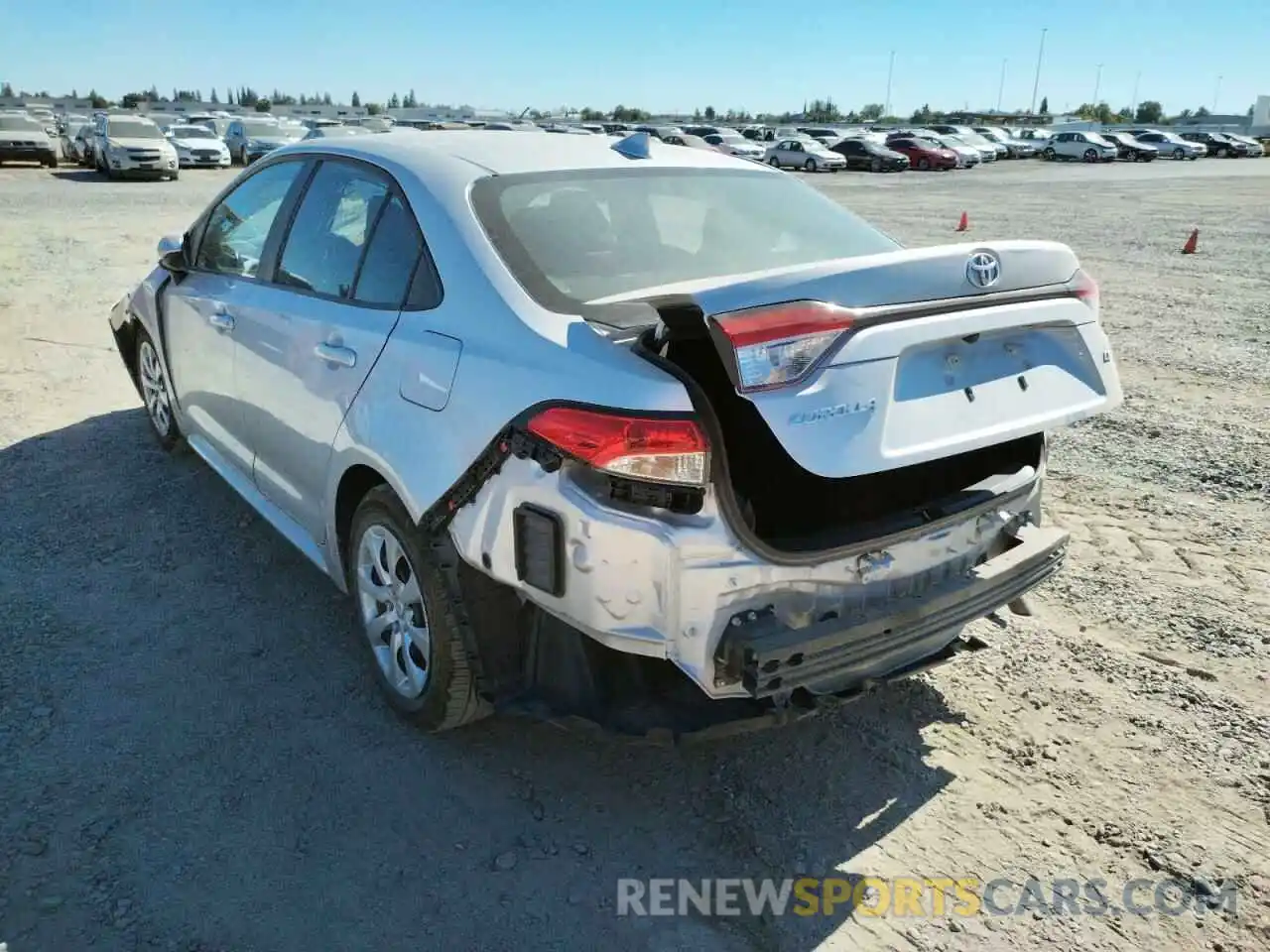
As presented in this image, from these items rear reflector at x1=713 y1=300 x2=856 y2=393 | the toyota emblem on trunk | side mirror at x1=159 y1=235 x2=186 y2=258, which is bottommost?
side mirror at x1=159 y1=235 x2=186 y2=258

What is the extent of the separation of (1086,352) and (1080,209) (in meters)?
21.3

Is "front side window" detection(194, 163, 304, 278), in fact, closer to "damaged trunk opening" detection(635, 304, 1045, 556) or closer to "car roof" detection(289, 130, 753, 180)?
"car roof" detection(289, 130, 753, 180)

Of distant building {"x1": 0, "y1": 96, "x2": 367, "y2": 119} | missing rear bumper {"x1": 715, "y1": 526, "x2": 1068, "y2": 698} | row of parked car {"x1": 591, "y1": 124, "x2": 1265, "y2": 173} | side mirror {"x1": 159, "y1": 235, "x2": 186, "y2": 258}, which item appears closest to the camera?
missing rear bumper {"x1": 715, "y1": 526, "x2": 1068, "y2": 698}

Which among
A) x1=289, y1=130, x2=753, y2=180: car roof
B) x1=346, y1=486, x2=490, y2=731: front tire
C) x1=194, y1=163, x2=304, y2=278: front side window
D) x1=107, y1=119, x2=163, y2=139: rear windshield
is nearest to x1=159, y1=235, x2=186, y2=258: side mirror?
x1=194, y1=163, x2=304, y2=278: front side window

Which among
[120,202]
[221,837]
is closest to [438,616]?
[221,837]

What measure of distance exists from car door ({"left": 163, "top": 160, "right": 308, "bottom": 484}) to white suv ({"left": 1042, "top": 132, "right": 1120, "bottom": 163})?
5109 cm

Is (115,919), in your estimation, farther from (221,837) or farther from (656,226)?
(656,226)

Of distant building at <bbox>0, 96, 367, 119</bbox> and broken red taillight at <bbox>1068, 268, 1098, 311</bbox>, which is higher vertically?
distant building at <bbox>0, 96, 367, 119</bbox>

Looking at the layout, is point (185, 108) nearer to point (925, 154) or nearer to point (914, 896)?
point (925, 154)

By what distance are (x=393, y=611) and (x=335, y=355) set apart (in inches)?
33.7

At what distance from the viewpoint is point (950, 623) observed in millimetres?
2689

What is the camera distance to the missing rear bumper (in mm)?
2318

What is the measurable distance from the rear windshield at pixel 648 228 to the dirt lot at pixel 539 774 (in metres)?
1.44

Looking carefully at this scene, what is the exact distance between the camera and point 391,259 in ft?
10.2
